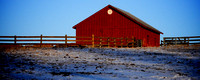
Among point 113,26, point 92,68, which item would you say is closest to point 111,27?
point 113,26

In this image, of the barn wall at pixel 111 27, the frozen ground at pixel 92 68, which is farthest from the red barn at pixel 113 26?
the frozen ground at pixel 92 68

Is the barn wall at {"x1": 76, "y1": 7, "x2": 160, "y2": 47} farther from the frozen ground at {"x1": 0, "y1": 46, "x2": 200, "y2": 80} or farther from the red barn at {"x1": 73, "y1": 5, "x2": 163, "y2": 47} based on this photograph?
the frozen ground at {"x1": 0, "y1": 46, "x2": 200, "y2": 80}

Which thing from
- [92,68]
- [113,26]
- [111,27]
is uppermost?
[113,26]

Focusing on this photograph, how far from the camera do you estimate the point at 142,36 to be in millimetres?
29922

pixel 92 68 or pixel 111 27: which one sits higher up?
pixel 111 27

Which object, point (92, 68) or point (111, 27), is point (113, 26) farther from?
point (92, 68)

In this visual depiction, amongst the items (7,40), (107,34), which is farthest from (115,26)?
(7,40)

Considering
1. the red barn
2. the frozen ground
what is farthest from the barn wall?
the frozen ground

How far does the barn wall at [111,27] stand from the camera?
97.9ft

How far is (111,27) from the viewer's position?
3033 cm

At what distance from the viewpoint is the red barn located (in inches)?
1174

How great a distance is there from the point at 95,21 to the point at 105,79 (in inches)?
959

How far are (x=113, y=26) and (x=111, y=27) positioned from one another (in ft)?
1.16

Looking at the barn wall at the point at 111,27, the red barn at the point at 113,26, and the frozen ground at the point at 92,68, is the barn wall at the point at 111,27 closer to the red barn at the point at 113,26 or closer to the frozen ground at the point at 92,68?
the red barn at the point at 113,26
